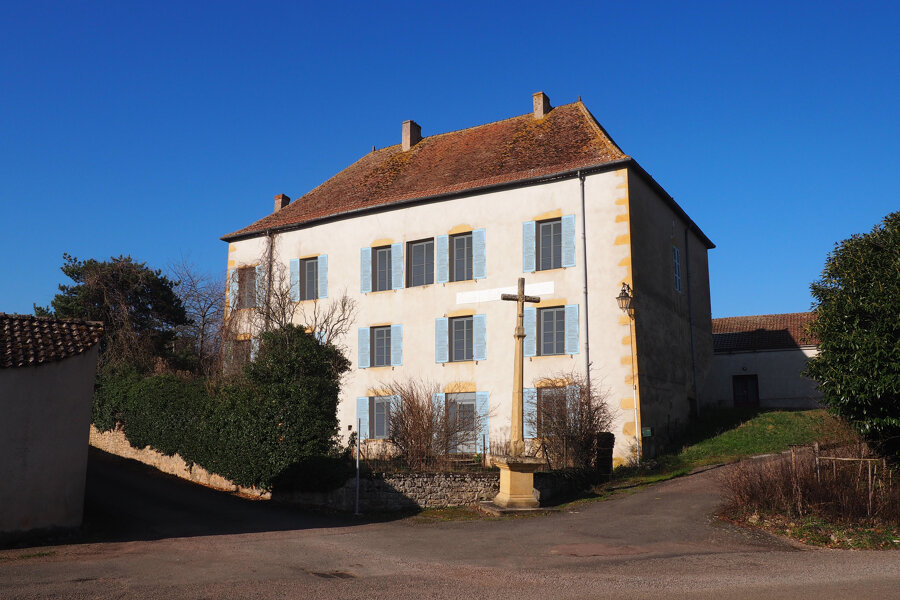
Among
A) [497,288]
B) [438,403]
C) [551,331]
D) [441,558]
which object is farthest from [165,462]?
[441,558]

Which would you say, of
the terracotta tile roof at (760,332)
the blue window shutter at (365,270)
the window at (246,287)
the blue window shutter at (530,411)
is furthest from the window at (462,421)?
the terracotta tile roof at (760,332)

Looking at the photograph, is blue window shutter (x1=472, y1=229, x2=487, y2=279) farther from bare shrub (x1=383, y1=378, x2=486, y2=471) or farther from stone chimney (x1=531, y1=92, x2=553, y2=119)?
stone chimney (x1=531, y1=92, x2=553, y2=119)

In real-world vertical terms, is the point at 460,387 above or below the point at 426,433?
above

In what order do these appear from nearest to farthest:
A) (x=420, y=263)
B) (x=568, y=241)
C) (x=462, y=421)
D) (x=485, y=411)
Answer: (x=462, y=421) < (x=568, y=241) < (x=485, y=411) < (x=420, y=263)

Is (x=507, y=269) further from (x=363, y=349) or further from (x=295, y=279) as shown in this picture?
(x=295, y=279)

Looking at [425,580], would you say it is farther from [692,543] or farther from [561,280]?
[561,280]

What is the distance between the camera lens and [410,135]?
2967cm

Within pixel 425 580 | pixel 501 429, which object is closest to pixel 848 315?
pixel 425 580

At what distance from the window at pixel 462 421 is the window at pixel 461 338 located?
1204 mm

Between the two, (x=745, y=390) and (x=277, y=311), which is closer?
(x=277, y=311)

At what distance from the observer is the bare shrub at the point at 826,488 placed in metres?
12.5

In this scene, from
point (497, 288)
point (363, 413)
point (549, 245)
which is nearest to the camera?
point (549, 245)

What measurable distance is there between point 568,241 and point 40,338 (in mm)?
13939

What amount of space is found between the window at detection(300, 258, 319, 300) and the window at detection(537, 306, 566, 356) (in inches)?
327
